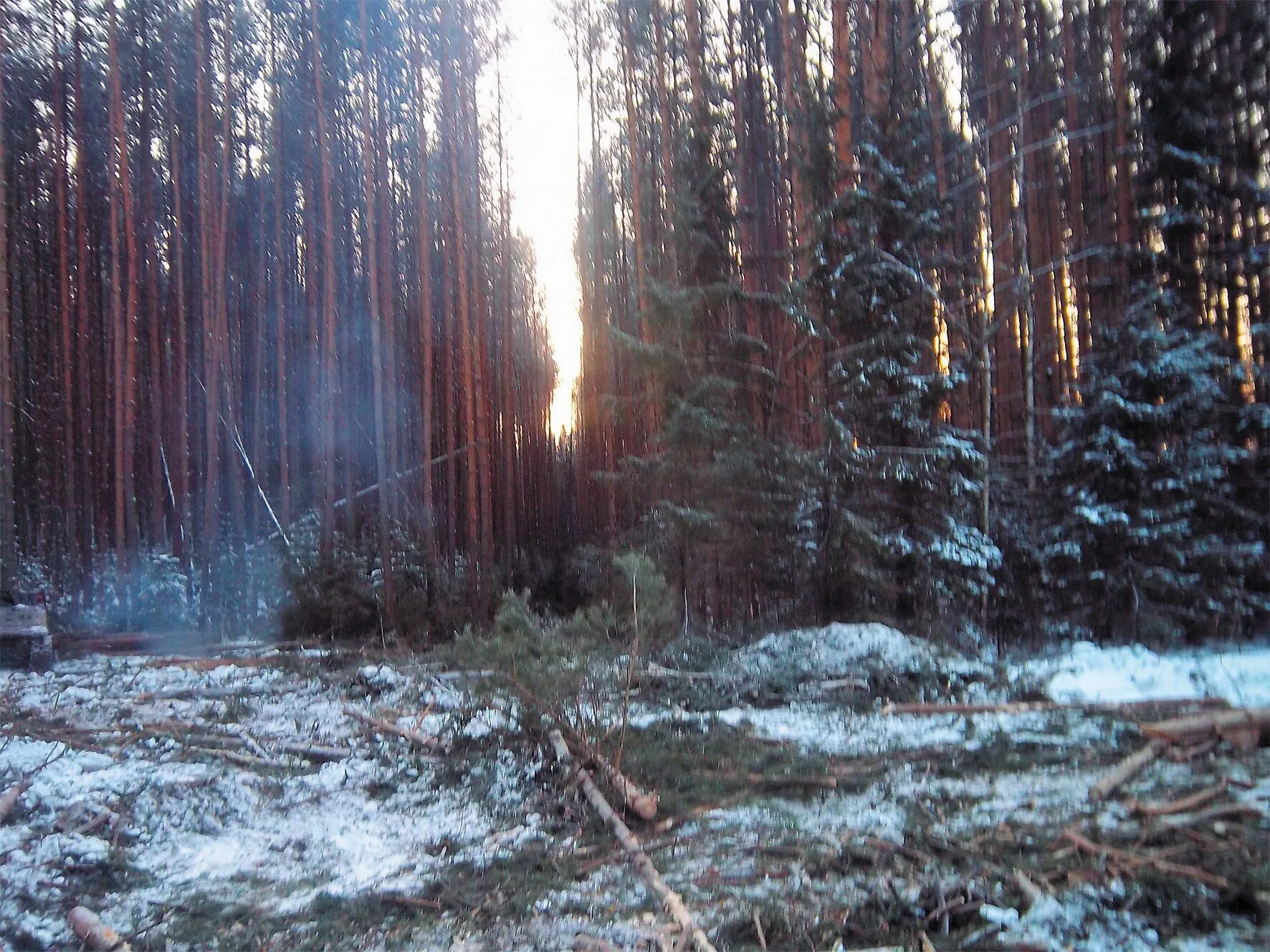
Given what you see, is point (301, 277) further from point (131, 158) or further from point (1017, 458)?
point (1017, 458)

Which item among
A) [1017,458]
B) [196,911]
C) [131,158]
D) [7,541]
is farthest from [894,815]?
[131,158]

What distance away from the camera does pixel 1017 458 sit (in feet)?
35.6

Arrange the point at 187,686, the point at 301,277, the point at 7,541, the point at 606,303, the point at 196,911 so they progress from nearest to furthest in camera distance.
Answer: the point at 196,911
the point at 187,686
the point at 7,541
the point at 301,277
the point at 606,303

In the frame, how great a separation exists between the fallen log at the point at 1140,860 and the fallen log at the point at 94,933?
401 cm

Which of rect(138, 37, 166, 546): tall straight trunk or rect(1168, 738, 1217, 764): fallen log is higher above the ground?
rect(138, 37, 166, 546): tall straight trunk

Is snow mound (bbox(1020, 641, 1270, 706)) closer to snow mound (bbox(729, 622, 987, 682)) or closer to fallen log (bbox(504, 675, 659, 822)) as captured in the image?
snow mound (bbox(729, 622, 987, 682))

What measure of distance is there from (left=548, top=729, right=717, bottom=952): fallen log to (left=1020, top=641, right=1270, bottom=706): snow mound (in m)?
3.87

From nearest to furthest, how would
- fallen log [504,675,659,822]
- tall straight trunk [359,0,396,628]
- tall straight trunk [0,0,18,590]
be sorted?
fallen log [504,675,659,822] < tall straight trunk [0,0,18,590] < tall straight trunk [359,0,396,628]

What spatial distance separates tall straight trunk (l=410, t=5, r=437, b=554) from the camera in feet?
53.8

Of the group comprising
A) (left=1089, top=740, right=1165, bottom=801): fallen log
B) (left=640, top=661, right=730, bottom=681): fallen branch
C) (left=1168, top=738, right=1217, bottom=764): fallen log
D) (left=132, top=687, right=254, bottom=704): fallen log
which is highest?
(left=1168, top=738, right=1217, bottom=764): fallen log

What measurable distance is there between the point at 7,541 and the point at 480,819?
1102 centimetres

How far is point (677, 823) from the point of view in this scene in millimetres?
4992

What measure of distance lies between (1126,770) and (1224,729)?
2.56 feet

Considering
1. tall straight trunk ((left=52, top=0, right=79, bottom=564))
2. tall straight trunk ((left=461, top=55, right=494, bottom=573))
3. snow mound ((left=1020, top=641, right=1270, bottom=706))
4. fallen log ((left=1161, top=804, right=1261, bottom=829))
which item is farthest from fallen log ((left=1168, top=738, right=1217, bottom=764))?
tall straight trunk ((left=52, top=0, right=79, bottom=564))
